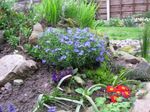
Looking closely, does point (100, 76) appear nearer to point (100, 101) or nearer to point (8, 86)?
point (100, 101)

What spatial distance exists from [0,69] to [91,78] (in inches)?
39.1

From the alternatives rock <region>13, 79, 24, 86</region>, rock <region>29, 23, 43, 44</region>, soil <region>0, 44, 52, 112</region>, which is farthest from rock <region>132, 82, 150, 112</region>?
rock <region>29, 23, 43, 44</region>

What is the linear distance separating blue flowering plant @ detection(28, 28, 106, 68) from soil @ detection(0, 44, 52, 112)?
0.18 meters

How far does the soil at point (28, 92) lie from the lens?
3501mm

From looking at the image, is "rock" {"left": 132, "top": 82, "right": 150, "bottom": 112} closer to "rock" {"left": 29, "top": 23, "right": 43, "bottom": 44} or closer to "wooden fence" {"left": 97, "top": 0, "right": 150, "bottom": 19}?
"rock" {"left": 29, "top": 23, "right": 43, "bottom": 44}

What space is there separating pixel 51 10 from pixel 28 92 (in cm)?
163

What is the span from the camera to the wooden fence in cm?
1572

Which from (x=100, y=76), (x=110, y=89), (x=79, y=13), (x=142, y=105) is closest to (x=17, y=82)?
(x=100, y=76)

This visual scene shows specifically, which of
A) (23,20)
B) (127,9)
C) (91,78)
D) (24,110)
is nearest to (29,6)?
(23,20)

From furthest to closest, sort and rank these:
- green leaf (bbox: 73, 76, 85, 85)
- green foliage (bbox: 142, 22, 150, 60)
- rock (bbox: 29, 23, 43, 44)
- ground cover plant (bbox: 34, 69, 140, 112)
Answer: green foliage (bbox: 142, 22, 150, 60), rock (bbox: 29, 23, 43, 44), green leaf (bbox: 73, 76, 85, 85), ground cover plant (bbox: 34, 69, 140, 112)

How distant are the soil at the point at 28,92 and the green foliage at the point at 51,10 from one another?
3.61 ft

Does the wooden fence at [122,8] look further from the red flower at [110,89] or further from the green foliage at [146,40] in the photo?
the red flower at [110,89]

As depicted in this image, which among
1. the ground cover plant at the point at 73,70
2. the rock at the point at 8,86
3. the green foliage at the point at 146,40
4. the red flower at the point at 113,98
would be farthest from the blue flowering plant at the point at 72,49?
the green foliage at the point at 146,40

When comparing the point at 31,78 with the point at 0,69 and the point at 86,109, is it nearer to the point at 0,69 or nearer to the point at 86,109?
the point at 0,69
